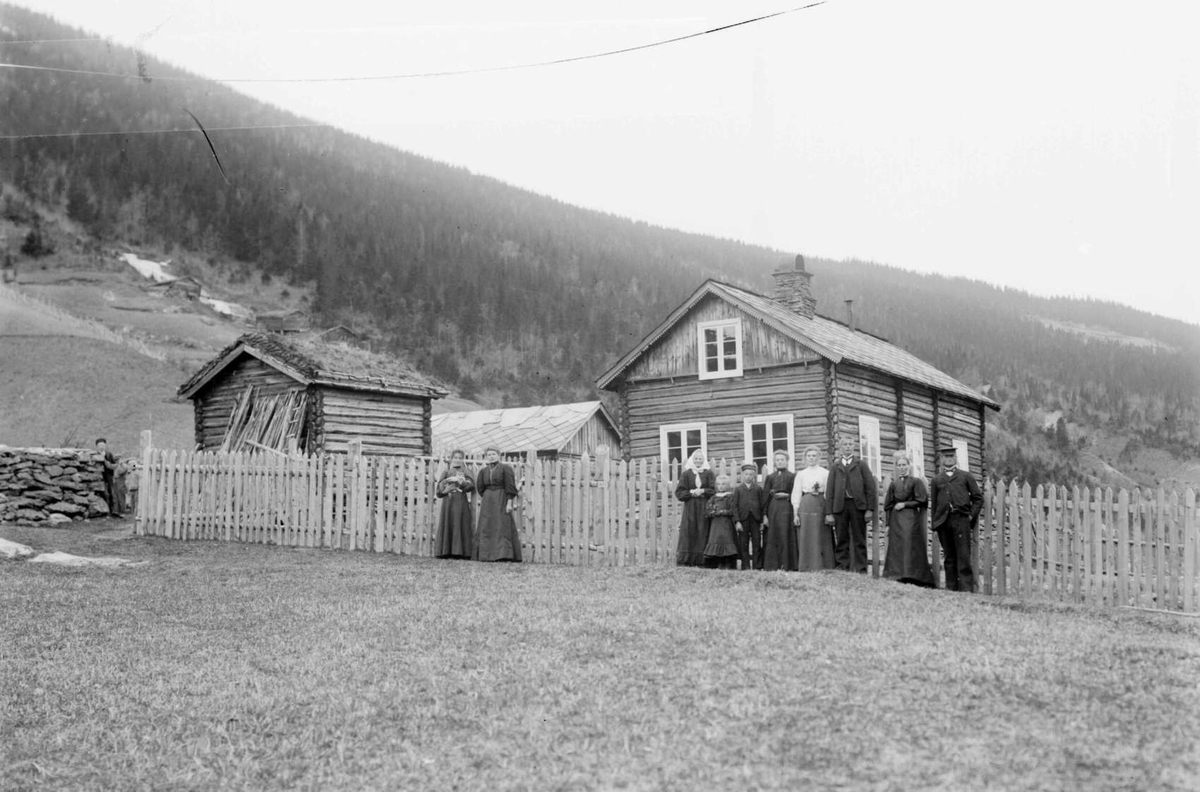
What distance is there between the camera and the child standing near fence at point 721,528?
1431 cm

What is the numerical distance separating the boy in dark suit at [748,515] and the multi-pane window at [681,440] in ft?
39.8

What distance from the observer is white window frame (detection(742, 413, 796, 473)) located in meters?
26.0

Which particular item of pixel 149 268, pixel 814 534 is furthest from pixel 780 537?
pixel 149 268

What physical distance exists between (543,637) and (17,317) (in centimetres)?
5393

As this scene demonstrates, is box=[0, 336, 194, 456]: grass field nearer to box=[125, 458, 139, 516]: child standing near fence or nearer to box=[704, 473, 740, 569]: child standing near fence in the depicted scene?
box=[125, 458, 139, 516]: child standing near fence

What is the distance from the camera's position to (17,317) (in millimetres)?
53969

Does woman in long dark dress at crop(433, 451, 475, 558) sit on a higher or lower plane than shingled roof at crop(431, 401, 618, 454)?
lower

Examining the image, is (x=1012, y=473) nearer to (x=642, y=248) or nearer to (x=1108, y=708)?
(x=1108, y=708)

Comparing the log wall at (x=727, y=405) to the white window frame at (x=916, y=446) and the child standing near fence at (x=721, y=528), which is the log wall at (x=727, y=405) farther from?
the child standing near fence at (x=721, y=528)

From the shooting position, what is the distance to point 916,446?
29.8 meters

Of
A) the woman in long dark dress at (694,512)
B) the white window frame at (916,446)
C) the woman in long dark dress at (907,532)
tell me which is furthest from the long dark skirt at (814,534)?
the white window frame at (916,446)

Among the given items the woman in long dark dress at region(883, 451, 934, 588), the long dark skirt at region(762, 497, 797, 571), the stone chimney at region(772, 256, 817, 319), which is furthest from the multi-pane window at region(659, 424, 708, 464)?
the woman in long dark dress at region(883, 451, 934, 588)

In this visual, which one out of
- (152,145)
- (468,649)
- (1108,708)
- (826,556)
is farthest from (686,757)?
(152,145)

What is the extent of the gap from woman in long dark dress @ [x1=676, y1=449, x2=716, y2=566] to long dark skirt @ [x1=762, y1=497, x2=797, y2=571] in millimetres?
855
